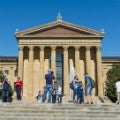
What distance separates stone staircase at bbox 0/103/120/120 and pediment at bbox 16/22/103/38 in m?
45.1

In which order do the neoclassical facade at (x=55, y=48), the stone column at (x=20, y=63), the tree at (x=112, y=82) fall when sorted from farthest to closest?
the neoclassical facade at (x=55, y=48) → the stone column at (x=20, y=63) → the tree at (x=112, y=82)

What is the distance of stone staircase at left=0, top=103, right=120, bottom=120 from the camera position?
16.4 meters

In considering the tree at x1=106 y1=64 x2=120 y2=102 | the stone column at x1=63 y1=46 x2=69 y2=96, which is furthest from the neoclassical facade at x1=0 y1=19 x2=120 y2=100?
the tree at x1=106 y1=64 x2=120 y2=102

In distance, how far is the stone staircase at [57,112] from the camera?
53.9 ft

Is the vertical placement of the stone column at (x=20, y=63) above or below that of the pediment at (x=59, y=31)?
below

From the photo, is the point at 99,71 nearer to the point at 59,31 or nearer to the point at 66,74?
the point at 66,74

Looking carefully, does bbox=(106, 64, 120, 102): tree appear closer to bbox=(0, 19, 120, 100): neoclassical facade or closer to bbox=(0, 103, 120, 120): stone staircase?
bbox=(0, 19, 120, 100): neoclassical facade

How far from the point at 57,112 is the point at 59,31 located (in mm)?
47084

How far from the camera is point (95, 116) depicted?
16750 mm

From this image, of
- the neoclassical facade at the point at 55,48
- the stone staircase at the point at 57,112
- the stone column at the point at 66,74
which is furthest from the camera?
the neoclassical facade at the point at 55,48

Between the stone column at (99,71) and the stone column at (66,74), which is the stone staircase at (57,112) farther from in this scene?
the stone column at (99,71)

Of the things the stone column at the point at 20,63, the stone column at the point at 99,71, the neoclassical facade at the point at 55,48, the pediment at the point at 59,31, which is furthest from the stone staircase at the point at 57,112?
the pediment at the point at 59,31

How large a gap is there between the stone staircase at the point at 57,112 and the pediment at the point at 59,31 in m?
45.1

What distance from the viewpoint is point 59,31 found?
6350 centimetres
